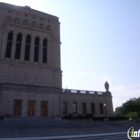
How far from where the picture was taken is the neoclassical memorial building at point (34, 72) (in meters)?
32.6

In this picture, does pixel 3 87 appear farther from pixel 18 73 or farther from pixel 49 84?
pixel 49 84

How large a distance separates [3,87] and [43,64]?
11.1 meters

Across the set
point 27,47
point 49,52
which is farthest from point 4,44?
point 49,52

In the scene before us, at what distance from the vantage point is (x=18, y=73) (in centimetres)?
3612

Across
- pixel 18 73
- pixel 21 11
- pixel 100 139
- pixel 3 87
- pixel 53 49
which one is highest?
pixel 21 11

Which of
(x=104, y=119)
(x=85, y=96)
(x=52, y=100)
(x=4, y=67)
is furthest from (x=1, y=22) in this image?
(x=104, y=119)

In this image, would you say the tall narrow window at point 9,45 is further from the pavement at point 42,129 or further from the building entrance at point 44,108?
the pavement at point 42,129

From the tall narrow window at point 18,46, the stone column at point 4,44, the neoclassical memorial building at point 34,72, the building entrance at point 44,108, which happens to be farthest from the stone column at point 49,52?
the building entrance at point 44,108

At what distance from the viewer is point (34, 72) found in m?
37.8

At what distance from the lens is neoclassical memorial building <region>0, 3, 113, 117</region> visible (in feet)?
107

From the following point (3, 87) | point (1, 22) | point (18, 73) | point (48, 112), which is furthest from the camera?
point (1, 22)

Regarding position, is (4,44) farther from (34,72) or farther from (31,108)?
(31,108)

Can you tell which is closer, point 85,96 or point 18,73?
point 18,73

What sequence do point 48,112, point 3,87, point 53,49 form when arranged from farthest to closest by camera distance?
1. point 53,49
2. point 48,112
3. point 3,87
